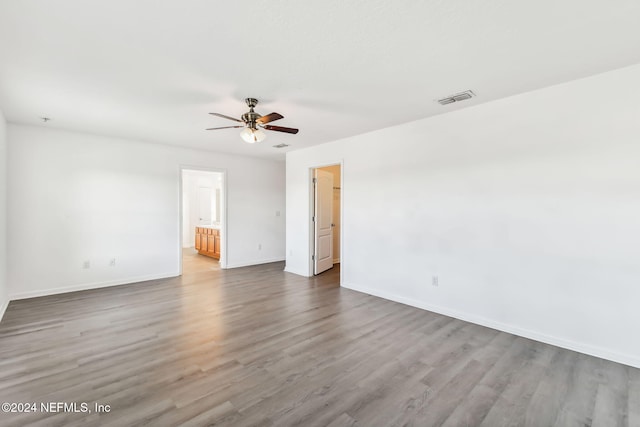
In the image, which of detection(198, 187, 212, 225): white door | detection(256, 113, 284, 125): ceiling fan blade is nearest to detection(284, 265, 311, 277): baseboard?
detection(256, 113, 284, 125): ceiling fan blade

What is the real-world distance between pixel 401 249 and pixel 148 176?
4.59 meters

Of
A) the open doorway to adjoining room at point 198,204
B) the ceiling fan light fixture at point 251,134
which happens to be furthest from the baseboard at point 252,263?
the ceiling fan light fixture at point 251,134

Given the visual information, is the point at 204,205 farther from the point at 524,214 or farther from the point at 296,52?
the point at 524,214

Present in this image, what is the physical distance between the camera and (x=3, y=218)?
3.87m

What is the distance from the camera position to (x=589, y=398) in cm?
207

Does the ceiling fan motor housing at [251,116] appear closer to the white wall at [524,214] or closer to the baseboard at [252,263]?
the white wall at [524,214]

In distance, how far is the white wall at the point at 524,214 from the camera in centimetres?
254

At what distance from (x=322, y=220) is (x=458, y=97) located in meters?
3.40

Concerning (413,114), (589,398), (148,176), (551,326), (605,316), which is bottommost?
(589,398)

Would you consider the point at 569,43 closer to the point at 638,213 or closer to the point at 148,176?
the point at 638,213

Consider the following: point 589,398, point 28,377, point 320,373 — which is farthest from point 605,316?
point 28,377

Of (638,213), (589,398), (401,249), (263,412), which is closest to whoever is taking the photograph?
(263,412)

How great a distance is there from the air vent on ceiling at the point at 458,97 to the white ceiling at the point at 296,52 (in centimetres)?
7

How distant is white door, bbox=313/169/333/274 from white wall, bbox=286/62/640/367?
56.6 inches
